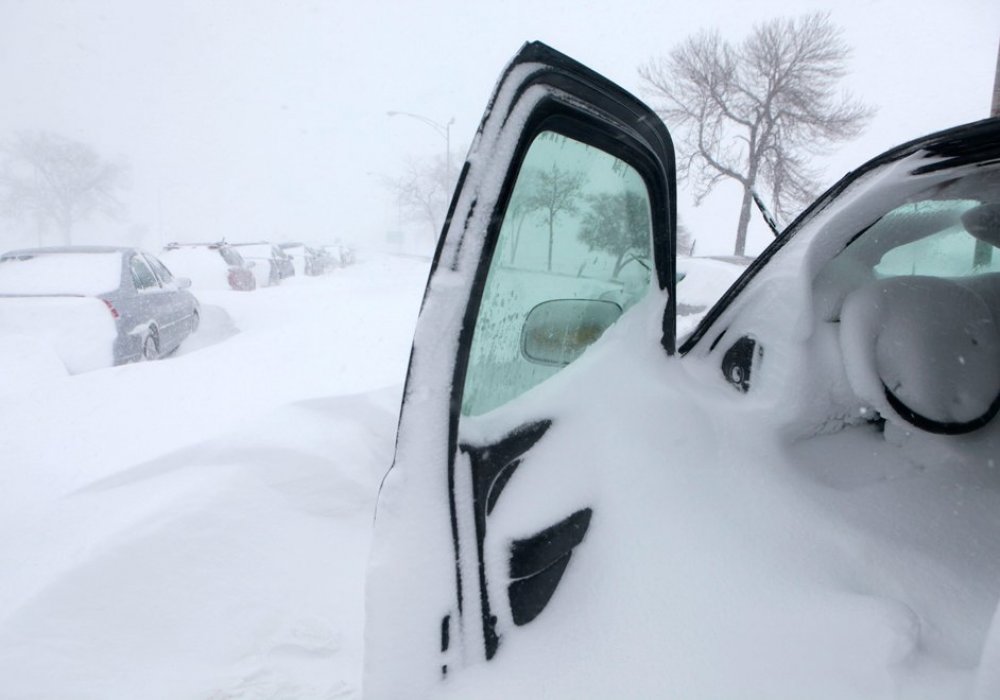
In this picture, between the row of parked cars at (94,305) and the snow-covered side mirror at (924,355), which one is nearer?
the snow-covered side mirror at (924,355)

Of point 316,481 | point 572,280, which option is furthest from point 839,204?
point 316,481

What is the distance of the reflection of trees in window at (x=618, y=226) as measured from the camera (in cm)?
177

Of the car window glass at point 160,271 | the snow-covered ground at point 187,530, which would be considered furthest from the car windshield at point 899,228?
the car window glass at point 160,271

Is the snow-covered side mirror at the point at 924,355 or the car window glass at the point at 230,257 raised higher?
the car window glass at the point at 230,257

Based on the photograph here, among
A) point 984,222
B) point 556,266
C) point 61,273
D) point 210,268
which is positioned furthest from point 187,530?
point 210,268

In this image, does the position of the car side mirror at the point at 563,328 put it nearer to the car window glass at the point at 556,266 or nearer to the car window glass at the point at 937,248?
the car window glass at the point at 556,266

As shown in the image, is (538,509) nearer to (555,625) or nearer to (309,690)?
(555,625)

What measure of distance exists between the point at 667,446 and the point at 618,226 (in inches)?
29.2

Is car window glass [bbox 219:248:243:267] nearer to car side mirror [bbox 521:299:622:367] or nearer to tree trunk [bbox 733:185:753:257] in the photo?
car side mirror [bbox 521:299:622:367]

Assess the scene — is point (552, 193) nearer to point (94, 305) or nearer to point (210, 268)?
point (94, 305)

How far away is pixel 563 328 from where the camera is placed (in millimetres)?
1834

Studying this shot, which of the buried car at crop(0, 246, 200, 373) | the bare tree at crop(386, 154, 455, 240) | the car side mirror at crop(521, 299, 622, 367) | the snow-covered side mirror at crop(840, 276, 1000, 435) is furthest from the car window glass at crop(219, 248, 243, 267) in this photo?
the bare tree at crop(386, 154, 455, 240)

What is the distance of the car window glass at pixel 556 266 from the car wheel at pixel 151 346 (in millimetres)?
6165

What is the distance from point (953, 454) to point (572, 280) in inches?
54.7
